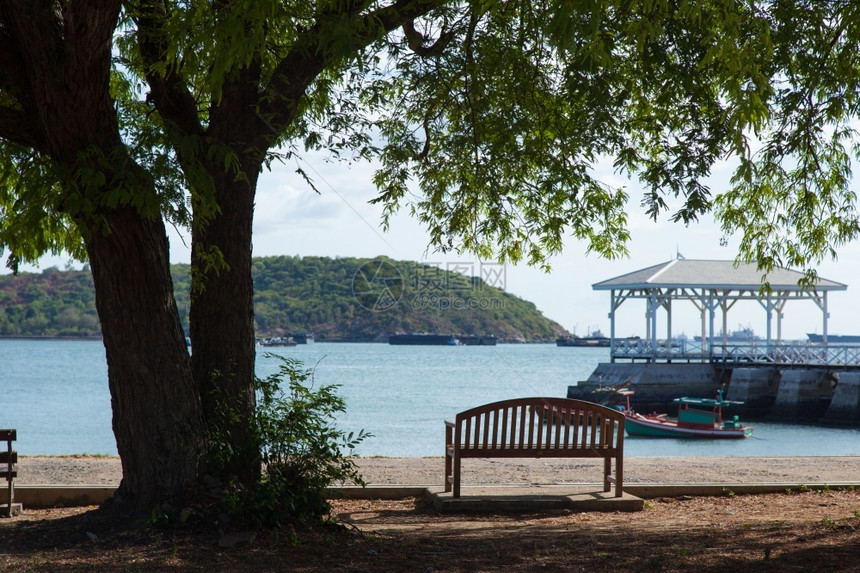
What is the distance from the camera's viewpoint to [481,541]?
5.91 metres

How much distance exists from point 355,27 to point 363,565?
3377mm

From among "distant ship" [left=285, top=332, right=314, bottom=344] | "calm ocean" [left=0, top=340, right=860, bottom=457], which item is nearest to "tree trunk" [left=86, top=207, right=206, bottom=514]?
"calm ocean" [left=0, top=340, right=860, bottom=457]

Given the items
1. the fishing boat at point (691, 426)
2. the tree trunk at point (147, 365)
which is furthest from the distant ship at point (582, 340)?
the tree trunk at point (147, 365)

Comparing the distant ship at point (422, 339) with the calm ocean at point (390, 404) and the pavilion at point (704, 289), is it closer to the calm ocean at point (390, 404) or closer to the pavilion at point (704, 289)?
the calm ocean at point (390, 404)

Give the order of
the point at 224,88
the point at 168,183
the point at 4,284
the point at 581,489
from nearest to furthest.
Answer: the point at 168,183 < the point at 224,88 < the point at 581,489 < the point at 4,284

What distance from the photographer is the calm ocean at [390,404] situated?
29612 mm

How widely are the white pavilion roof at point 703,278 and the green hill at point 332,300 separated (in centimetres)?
580

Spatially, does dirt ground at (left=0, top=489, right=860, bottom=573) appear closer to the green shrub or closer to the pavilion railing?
the green shrub

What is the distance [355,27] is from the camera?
5523 mm

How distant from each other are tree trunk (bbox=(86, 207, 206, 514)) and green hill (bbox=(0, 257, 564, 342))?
924 millimetres

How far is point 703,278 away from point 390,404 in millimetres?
18458

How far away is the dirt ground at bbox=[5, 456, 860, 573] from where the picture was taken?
5086mm

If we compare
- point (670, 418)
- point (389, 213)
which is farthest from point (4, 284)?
point (389, 213)

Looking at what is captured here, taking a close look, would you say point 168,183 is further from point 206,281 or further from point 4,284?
point 4,284
